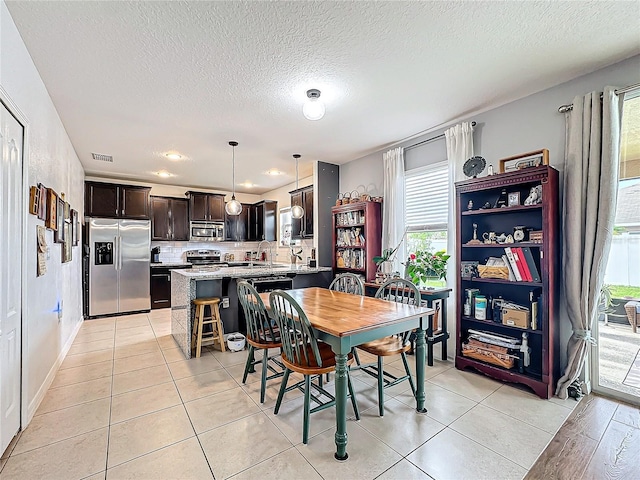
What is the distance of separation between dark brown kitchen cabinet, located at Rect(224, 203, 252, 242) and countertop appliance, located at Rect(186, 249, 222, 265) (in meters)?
0.51

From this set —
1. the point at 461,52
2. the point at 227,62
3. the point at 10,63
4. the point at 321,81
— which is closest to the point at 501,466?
the point at 461,52

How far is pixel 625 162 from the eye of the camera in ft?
8.21

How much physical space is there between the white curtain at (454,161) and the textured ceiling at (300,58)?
0.21 meters

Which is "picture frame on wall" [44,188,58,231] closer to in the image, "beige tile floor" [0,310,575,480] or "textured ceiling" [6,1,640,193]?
"textured ceiling" [6,1,640,193]

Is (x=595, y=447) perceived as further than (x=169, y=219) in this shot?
No

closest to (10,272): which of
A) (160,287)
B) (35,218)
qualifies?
(35,218)

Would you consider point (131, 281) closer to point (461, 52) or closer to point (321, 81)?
point (321, 81)

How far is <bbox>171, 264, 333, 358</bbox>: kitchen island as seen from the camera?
364 cm

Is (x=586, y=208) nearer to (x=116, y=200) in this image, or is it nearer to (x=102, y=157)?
(x=102, y=157)

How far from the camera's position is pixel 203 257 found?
700 centimetres

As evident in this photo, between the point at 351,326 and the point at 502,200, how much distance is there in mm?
2199

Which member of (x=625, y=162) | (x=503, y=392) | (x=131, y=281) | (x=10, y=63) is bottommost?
(x=503, y=392)

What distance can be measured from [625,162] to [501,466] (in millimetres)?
2555

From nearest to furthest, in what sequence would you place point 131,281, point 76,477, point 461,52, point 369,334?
point 76,477
point 369,334
point 461,52
point 131,281
